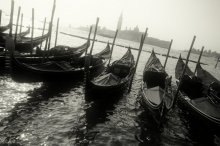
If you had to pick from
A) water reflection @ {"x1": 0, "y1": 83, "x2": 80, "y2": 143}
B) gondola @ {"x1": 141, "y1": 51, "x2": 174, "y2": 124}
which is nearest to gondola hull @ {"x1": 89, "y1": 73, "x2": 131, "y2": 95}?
gondola @ {"x1": 141, "y1": 51, "x2": 174, "y2": 124}

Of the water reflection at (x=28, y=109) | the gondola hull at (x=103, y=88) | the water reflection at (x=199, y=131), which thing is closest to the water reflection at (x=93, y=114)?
the gondola hull at (x=103, y=88)

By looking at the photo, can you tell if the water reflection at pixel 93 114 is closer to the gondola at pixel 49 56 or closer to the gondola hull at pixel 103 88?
the gondola hull at pixel 103 88

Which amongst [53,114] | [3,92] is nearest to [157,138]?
[53,114]

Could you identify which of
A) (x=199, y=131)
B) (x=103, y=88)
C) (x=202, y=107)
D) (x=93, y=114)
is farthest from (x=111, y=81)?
(x=199, y=131)

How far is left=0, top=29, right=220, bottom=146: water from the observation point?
7.84m

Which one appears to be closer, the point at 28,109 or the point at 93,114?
the point at 28,109

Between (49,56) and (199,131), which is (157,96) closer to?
(199,131)

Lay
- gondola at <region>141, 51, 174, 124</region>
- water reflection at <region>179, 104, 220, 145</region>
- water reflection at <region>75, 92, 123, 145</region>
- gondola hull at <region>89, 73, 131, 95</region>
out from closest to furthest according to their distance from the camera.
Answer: water reflection at <region>75, 92, 123, 145</region> < gondola at <region>141, 51, 174, 124</region> < water reflection at <region>179, 104, 220, 145</region> < gondola hull at <region>89, 73, 131, 95</region>

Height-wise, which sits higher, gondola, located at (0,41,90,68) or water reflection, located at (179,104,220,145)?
gondola, located at (0,41,90,68)

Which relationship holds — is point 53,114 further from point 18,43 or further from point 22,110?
point 18,43

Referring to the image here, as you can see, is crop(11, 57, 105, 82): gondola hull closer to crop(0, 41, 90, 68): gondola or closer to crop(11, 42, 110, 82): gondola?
crop(11, 42, 110, 82): gondola

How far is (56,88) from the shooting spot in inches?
512

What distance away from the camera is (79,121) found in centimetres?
925

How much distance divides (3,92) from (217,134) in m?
9.98
